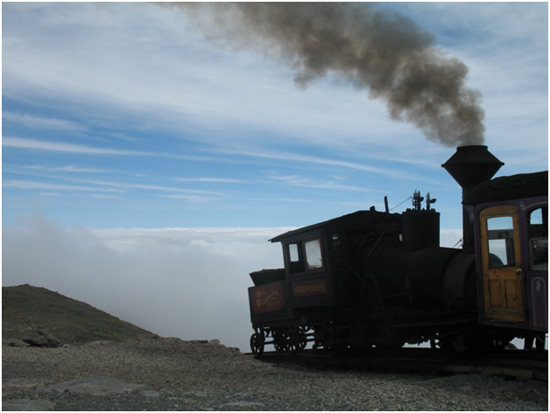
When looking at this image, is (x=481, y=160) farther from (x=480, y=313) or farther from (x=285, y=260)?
(x=285, y=260)

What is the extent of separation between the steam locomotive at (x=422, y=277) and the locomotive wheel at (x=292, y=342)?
36 mm

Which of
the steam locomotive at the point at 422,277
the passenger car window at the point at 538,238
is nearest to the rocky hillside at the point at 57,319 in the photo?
the steam locomotive at the point at 422,277

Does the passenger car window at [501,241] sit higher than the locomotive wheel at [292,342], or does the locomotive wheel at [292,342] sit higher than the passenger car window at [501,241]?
the passenger car window at [501,241]

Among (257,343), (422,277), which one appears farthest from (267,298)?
(422,277)

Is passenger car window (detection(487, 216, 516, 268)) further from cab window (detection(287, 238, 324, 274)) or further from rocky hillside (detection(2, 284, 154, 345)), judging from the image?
rocky hillside (detection(2, 284, 154, 345))

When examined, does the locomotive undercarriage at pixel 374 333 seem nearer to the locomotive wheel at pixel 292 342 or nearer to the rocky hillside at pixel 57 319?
the locomotive wheel at pixel 292 342

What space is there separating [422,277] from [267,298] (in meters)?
5.46

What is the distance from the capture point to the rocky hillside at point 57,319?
18.2 metres

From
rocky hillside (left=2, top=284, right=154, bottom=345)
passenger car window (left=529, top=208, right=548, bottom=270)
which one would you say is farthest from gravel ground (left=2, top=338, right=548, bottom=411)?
rocky hillside (left=2, top=284, right=154, bottom=345)

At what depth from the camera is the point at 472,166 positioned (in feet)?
34.4

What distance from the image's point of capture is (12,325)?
18719 millimetres

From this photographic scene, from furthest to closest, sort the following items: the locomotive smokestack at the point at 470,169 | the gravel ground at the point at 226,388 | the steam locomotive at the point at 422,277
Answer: the locomotive smokestack at the point at 470,169 → the steam locomotive at the point at 422,277 → the gravel ground at the point at 226,388

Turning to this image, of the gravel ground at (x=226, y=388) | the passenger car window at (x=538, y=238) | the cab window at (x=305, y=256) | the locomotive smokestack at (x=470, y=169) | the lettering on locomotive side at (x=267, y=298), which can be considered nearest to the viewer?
the gravel ground at (x=226, y=388)

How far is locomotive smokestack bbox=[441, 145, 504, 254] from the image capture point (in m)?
10.5
